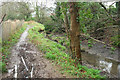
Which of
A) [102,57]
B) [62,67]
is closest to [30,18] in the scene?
[102,57]

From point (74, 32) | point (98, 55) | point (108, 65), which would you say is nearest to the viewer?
point (74, 32)

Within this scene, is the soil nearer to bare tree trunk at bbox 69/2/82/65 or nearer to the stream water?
the stream water

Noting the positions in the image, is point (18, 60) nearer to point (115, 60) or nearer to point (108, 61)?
point (108, 61)

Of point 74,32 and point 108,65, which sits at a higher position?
point 74,32

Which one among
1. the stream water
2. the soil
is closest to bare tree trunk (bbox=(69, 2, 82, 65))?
the soil

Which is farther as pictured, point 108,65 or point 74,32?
point 108,65

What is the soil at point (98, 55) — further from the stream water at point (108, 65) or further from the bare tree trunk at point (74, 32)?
the bare tree trunk at point (74, 32)

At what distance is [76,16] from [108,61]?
623 centimetres

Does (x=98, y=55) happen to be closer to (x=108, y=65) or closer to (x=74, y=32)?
(x=108, y=65)

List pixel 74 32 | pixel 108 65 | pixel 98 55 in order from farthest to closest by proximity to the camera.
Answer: pixel 98 55 < pixel 108 65 < pixel 74 32

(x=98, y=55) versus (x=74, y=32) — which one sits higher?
(x=74, y=32)

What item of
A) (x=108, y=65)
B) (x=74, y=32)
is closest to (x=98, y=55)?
(x=108, y=65)

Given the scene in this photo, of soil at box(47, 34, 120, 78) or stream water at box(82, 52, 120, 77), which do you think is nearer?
stream water at box(82, 52, 120, 77)

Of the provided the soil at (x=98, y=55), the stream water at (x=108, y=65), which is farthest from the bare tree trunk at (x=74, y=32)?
the stream water at (x=108, y=65)
